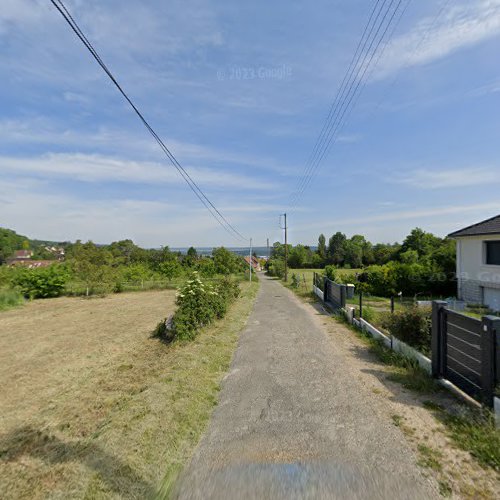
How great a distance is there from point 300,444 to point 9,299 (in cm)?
2230

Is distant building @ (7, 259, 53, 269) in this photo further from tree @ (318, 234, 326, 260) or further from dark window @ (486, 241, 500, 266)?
tree @ (318, 234, 326, 260)

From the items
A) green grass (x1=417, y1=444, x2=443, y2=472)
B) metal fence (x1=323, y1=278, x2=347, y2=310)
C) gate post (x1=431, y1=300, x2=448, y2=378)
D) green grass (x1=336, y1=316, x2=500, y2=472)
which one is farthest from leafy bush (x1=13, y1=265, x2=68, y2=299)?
green grass (x1=417, y1=444, x2=443, y2=472)

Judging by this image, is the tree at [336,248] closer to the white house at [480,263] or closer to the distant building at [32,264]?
the white house at [480,263]

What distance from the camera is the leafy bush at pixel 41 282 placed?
21.7 metres

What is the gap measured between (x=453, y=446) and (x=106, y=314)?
14.8m

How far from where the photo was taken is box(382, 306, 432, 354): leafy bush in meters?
5.81

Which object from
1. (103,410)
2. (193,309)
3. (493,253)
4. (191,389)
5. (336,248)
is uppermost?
(336,248)

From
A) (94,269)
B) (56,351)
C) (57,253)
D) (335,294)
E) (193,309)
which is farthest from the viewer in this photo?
(57,253)

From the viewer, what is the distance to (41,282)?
2203cm

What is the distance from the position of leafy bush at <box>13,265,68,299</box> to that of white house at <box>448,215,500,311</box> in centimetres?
2704

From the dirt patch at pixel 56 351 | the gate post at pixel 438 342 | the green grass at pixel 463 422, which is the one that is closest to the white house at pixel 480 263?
the gate post at pixel 438 342

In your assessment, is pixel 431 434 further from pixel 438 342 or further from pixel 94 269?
pixel 94 269

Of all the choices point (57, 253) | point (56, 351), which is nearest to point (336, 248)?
point (56, 351)

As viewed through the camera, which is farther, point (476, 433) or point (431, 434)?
point (431, 434)
